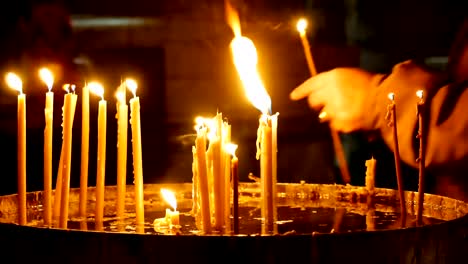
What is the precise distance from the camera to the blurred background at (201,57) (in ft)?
10.7

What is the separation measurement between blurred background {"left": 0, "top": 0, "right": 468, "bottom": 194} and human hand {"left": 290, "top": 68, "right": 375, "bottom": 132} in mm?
754

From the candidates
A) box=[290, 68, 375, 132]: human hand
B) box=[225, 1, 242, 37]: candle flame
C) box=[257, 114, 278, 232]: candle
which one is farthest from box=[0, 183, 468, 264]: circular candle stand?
box=[225, 1, 242, 37]: candle flame

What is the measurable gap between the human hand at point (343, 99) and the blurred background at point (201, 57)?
2.47 feet

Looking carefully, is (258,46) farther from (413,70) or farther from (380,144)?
(413,70)

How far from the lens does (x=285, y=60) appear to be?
11.1 ft

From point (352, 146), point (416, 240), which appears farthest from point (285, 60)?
point (416, 240)

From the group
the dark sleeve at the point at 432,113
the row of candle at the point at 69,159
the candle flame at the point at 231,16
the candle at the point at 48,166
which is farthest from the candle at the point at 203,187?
the candle flame at the point at 231,16

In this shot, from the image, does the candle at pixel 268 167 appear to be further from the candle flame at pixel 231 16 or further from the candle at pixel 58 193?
the candle flame at pixel 231 16

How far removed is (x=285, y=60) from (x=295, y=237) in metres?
2.45

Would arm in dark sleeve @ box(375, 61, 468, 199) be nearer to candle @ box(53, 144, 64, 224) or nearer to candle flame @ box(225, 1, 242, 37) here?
candle flame @ box(225, 1, 242, 37)

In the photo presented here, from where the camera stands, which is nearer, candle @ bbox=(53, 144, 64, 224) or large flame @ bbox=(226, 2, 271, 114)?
candle @ bbox=(53, 144, 64, 224)

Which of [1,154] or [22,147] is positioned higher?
[1,154]

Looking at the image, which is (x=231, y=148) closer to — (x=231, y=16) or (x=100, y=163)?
(x=100, y=163)

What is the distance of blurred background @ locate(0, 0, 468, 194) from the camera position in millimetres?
3262
